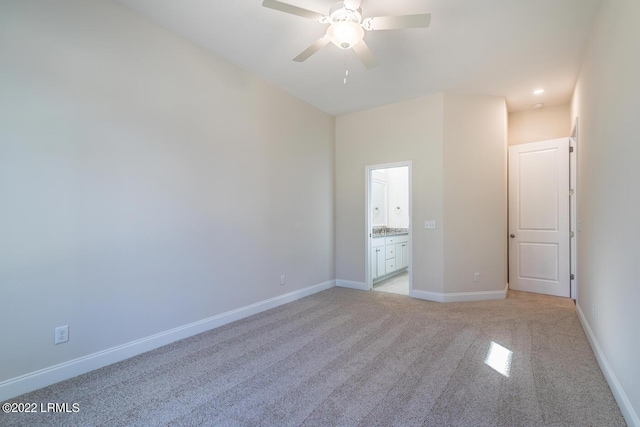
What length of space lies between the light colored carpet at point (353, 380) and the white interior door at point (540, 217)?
136 centimetres

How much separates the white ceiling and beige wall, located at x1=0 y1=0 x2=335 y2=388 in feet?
1.28

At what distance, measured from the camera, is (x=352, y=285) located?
16.5 feet

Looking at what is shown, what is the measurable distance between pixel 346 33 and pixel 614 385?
3092 millimetres

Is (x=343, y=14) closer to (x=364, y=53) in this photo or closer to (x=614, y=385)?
(x=364, y=53)

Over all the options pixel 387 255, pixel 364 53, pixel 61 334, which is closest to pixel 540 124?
pixel 387 255

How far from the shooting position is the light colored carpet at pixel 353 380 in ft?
5.87

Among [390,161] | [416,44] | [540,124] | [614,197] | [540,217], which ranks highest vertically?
[416,44]

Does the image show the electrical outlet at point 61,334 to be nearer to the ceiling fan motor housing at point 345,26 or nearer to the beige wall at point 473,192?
the ceiling fan motor housing at point 345,26

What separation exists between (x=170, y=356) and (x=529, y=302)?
4497mm

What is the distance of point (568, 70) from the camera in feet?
11.5

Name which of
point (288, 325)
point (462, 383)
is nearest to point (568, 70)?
point (462, 383)

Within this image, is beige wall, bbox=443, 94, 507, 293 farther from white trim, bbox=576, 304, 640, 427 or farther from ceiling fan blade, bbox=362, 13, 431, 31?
ceiling fan blade, bbox=362, 13, 431, 31

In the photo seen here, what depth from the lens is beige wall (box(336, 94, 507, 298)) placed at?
13.8 ft

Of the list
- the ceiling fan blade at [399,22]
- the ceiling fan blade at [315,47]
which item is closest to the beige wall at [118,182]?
the ceiling fan blade at [315,47]
